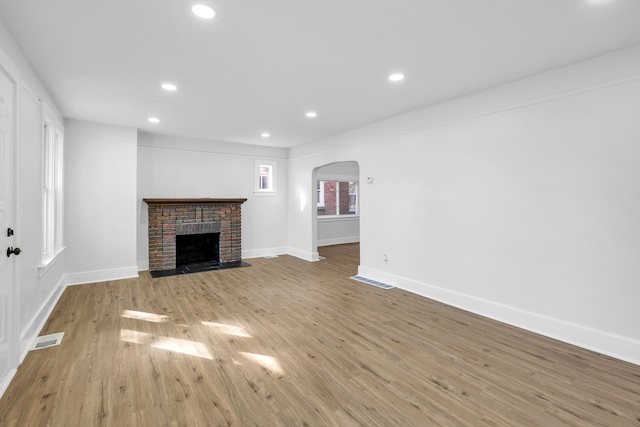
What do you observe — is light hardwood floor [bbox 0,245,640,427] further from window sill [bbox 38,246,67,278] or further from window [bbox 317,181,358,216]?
window [bbox 317,181,358,216]

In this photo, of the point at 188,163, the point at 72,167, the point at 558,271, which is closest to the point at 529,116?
the point at 558,271

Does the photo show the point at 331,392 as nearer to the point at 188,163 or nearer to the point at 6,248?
the point at 6,248

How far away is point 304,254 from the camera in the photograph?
708 centimetres

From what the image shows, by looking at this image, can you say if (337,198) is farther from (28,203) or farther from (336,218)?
(28,203)

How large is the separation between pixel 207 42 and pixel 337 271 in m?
4.29

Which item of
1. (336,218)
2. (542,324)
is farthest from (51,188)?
→ (336,218)

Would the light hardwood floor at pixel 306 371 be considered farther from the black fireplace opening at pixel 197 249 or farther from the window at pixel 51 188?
the black fireplace opening at pixel 197 249

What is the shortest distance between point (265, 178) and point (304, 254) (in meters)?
2.02

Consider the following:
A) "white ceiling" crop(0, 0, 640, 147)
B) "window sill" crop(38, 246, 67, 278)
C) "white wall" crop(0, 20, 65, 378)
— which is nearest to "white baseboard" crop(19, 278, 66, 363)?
"white wall" crop(0, 20, 65, 378)

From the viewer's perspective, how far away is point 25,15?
217 cm

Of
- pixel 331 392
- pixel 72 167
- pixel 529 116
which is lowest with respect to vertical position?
pixel 331 392

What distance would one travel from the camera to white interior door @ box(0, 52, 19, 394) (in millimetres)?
2195

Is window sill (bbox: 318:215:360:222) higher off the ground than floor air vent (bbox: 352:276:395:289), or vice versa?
window sill (bbox: 318:215:360:222)

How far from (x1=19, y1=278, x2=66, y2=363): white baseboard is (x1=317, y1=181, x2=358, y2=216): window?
6.23 m
